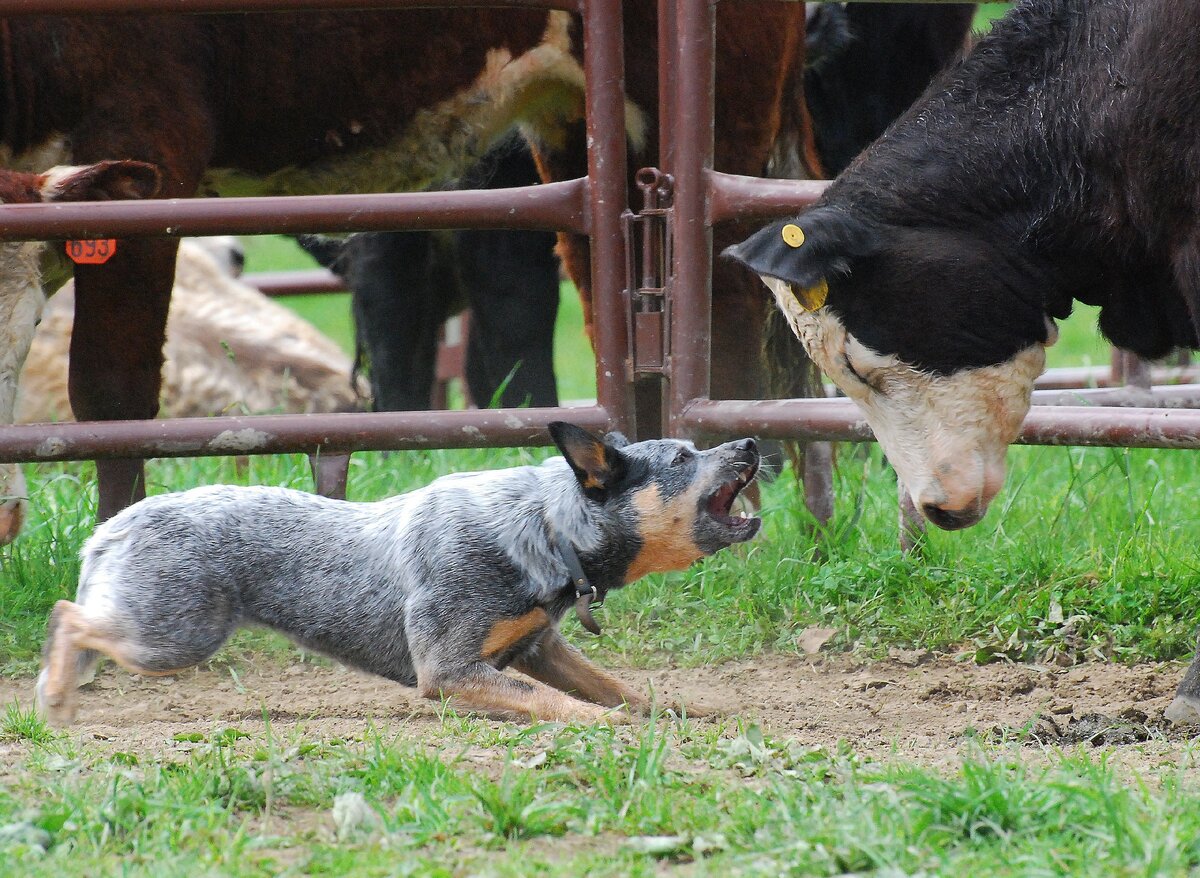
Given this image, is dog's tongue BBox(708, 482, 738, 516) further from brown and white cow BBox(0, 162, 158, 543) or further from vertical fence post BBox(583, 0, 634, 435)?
brown and white cow BBox(0, 162, 158, 543)

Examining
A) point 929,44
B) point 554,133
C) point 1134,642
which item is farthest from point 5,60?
point 929,44

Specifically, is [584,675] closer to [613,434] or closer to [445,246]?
[613,434]

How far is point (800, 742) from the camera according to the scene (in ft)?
9.14

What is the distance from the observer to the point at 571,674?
11.0 ft

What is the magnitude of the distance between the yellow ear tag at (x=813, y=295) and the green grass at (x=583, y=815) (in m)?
1.02

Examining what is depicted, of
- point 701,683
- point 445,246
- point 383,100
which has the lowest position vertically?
point 701,683

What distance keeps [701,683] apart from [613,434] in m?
0.69

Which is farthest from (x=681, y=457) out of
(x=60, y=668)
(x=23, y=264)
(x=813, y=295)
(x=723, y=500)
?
(x=23, y=264)

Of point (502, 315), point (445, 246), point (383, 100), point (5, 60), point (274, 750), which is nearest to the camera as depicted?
point (274, 750)

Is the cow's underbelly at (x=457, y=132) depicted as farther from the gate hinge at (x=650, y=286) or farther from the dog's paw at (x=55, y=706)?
the dog's paw at (x=55, y=706)

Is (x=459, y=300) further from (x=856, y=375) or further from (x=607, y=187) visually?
(x=856, y=375)

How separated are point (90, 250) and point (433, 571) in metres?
1.45

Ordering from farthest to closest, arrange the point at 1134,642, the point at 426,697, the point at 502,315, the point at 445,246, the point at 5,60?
the point at 445,246
the point at 502,315
the point at 5,60
the point at 1134,642
the point at 426,697

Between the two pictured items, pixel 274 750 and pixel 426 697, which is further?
pixel 426 697
